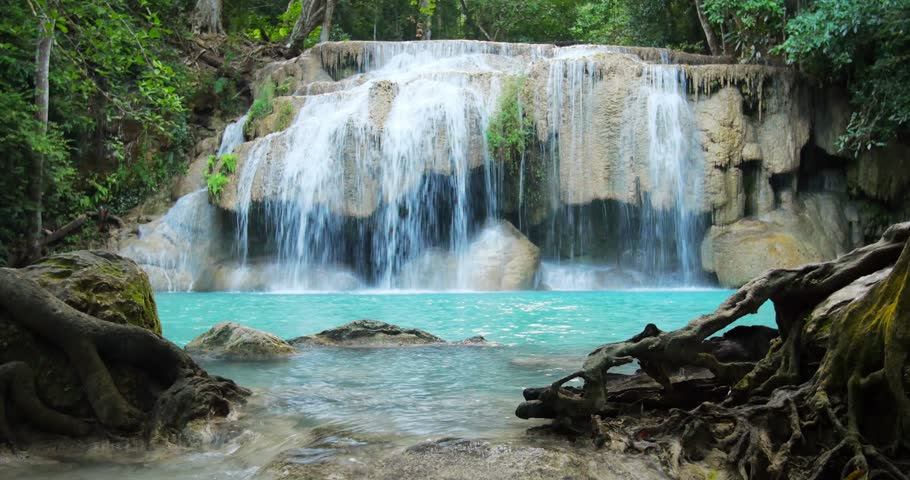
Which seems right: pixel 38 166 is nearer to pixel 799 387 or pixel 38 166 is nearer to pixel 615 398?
pixel 615 398

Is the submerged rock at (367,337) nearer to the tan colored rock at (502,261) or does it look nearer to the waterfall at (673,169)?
the tan colored rock at (502,261)

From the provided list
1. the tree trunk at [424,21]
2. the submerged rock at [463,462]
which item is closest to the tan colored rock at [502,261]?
the submerged rock at [463,462]

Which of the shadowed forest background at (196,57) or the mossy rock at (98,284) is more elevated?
the shadowed forest background at (196,57)

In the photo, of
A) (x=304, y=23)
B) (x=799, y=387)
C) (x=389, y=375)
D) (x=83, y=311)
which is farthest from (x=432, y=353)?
(x=304, y=23)

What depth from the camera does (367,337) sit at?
770 cm

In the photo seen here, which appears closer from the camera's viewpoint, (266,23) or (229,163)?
(229,163)

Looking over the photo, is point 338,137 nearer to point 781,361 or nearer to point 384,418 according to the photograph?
point 384,418

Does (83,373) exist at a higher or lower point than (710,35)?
lower

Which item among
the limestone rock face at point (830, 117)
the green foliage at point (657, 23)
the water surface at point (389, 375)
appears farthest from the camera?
the green foliage at point (657, 23)

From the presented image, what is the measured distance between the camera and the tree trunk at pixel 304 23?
974 inches

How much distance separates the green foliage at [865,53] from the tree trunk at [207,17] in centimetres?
1883

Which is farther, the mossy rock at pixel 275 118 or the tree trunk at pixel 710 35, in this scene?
Result: the tree trunk at pixel 710 35

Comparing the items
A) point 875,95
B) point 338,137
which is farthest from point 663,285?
point 338,137

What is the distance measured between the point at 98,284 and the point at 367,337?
3.53 m
